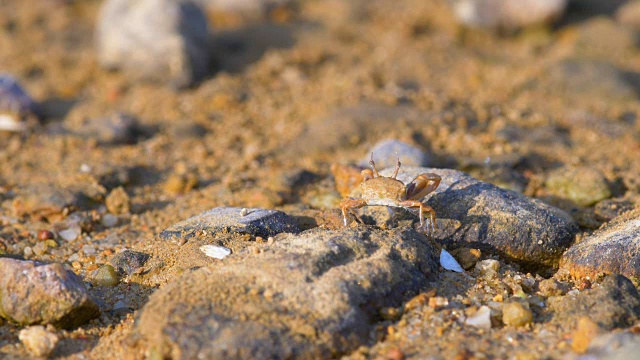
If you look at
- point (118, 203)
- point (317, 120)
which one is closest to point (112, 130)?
point (118, 203)

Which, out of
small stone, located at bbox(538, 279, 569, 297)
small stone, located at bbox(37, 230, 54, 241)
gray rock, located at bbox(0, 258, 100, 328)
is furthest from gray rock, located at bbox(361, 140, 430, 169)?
gray rock, located at bbox(0, 258, 100, 328)

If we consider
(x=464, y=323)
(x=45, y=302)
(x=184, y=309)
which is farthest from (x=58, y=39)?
(x=464, y=323)

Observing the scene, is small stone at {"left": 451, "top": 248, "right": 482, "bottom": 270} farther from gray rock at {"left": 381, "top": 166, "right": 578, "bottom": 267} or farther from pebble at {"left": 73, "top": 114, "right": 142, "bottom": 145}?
pebble at {"left": 73, "top": 114, "right": 142, "bottom": 145}

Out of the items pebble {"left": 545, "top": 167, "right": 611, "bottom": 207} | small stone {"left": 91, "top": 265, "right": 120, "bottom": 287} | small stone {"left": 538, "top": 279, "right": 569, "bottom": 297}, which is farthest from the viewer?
pebble {"left": 545, "top": 167, "right": 611, "bottom": 207}

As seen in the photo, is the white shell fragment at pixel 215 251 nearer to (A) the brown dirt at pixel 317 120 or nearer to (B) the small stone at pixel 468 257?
(A) the brown dirt at pixel 317 120

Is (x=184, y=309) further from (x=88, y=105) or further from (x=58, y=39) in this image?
(x=58, y=39)

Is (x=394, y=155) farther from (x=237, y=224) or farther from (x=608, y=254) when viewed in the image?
(x=608, y=254)

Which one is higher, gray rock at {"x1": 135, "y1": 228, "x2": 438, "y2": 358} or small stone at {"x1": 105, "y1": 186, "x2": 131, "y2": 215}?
gray rock at {"x1": 135, "y1": 228, "x2": 438, "y2": 358}

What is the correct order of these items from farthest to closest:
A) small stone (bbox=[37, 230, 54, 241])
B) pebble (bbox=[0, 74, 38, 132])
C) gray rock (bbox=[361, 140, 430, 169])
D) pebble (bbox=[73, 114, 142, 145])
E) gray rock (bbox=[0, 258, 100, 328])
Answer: pebble (bbox=[0, 74, 38, 132])
pebble (bbox=[73, 114, 142, 145])
gray rock (bbox=[361, 140, 430, 169])
small stone (bbox=[37, 230, 54, 241])
gray rock (bbox=[0, 258, 100, 328])
